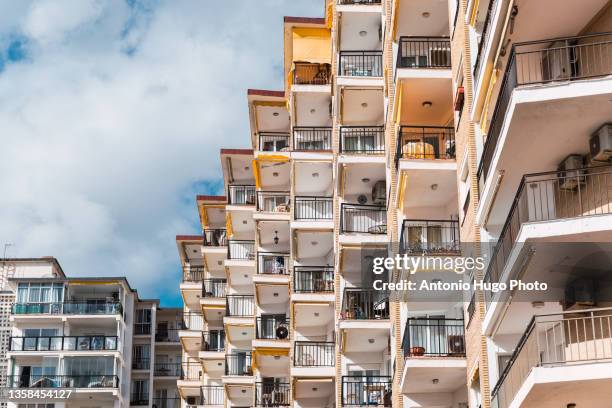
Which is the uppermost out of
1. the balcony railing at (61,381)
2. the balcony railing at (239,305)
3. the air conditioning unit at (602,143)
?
Answer: the balcony railing at (239,305)

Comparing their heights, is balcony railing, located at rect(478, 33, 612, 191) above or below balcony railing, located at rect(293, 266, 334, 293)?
below

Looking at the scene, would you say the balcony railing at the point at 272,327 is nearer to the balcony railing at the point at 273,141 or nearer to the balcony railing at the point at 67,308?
the balcony railing at the point at 273,141

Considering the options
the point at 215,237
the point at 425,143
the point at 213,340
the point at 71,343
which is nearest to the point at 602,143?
the point at 425,143

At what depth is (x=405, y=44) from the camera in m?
38.2

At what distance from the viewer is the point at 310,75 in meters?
58.6

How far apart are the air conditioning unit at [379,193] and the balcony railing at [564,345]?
74.1 feet

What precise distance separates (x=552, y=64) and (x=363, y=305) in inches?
902

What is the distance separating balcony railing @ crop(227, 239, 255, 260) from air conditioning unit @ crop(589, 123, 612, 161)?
160 feet

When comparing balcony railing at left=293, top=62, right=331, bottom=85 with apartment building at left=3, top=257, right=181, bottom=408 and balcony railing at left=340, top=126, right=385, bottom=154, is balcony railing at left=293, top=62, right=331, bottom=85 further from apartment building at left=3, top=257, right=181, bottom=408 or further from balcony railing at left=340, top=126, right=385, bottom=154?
apartment building at left=3, top=257, right=181, bottom=408

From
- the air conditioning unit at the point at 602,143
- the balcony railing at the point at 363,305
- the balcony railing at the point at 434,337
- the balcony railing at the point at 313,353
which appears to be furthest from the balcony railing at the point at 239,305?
the air conditioning unit at the point at 602,143

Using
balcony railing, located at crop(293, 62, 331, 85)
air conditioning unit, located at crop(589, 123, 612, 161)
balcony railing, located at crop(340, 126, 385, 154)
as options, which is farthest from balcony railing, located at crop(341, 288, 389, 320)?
air conditioning unit, located at crop(589, 123, 612, 161)

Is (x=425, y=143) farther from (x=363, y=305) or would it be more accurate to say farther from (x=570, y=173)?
(x=570, y=173)

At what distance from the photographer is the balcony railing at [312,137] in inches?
2298

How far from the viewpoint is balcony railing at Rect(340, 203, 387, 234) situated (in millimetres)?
47078
